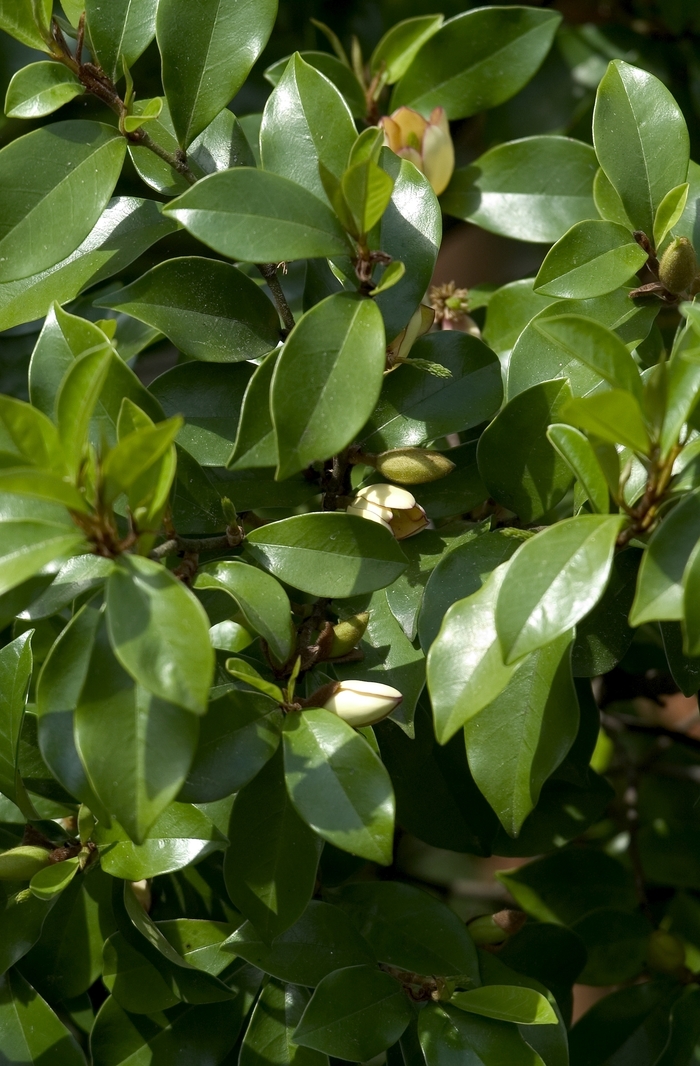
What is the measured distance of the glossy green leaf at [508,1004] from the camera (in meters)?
0.63

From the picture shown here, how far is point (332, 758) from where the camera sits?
0.54m

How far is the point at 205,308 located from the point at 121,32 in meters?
0.22

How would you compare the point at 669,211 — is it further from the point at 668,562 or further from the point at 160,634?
the point at 160,634

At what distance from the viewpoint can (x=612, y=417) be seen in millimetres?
493

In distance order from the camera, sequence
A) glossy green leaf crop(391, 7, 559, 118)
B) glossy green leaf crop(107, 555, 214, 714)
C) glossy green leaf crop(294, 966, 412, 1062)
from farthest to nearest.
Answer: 1. glossy green leaf crop(391, 7, 559, 118)
2. glossy green leaf crop(294, 966, 412, 1062)
3. glossy green leaf crop(107, 555, 214, 714)

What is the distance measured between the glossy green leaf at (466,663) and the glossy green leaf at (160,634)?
14cm

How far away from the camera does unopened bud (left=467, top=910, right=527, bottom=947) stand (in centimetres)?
77

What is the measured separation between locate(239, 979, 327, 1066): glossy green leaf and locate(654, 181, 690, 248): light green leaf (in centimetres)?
63

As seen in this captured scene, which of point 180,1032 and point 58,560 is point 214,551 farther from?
point 180,1032

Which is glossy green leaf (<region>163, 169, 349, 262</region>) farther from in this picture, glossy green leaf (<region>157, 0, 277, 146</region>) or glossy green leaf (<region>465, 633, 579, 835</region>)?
glossy green leaf (<region>465, 633, 579, 835</region>)

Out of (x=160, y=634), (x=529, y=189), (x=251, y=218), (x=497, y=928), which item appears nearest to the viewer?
(x=160, y=634)

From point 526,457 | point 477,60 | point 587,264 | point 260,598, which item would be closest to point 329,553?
point 260,598

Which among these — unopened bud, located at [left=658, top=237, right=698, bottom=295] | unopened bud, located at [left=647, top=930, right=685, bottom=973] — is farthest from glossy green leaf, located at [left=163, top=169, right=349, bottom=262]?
unopened bud, located at [left=647, top=930, right=685, bottom=973]

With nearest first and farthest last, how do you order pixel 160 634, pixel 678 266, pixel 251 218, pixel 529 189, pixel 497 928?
pixel 160 634
pixel 251 218
pixel 678 266
pixel 497 928
pixel 529 189
